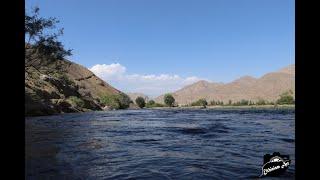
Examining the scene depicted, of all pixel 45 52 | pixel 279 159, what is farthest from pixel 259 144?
pixel 45 52

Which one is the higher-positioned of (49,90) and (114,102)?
(49,90)

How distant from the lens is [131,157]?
42.5 ft

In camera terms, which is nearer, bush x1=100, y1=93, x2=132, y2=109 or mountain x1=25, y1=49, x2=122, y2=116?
mountain x1=25, y1=49, x2=122, y2=116

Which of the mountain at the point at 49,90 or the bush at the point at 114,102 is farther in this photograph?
the bush at the point at 114,102

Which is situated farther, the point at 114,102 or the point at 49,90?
the point at 114,102
